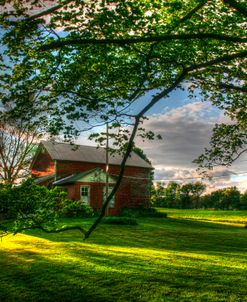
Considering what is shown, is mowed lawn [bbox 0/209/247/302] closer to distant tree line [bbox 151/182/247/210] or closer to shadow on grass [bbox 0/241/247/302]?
shadow on grass [bbox 0/241/247/302]

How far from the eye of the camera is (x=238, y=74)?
13102mm

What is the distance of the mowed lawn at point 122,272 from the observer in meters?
8.49

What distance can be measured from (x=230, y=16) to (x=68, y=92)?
5356mm

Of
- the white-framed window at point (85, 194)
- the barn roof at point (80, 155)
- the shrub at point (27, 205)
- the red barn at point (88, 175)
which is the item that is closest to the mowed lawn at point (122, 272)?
the shrub at point (27, 205)

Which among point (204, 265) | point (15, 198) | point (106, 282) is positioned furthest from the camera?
point (204, 265)

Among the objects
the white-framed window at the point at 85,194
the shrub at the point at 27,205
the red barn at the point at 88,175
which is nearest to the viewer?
the shrub at the point at 27,205

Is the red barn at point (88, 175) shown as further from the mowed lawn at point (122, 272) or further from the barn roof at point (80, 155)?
the mowed lawn at point (122, 272)

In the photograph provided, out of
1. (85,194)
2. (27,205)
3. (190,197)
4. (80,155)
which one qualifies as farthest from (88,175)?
(190,197)

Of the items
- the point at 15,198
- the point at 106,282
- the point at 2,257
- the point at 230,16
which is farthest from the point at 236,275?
the point at 2,257

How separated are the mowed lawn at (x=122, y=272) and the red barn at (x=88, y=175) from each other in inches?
993

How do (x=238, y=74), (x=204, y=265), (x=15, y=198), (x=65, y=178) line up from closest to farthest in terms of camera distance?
(x=15, y=198) → (x=204, y=265) → (x=238, y=74) → (x=65, y=178)

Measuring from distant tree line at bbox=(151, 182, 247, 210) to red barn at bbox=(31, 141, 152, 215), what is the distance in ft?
230

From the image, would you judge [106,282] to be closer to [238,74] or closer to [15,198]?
[15,198]

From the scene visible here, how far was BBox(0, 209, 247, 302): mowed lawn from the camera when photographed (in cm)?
849
